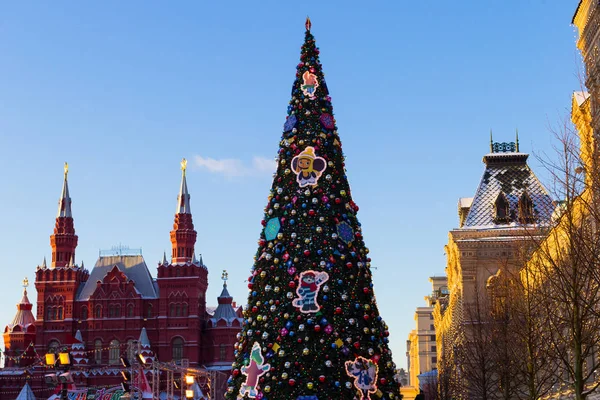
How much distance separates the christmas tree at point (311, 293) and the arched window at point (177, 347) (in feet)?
214

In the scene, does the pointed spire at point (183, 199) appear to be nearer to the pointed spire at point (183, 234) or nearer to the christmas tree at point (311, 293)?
the pointed spire at point (183, 234)

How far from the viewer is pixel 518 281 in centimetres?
2569

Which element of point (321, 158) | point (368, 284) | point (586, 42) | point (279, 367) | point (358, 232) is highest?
point (586, 42)

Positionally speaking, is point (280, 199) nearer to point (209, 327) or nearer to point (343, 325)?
point (343, 325)

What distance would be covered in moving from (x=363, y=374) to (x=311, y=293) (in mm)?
2547

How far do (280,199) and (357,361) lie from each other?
501 cm

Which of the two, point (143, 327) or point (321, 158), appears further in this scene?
point (143, 327)

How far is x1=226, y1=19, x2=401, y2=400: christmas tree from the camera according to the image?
2288 cm

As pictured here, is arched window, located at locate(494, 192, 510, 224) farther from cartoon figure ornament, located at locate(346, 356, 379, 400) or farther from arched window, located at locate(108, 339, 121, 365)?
arched window, located at locate(108, 339, 121, 365)

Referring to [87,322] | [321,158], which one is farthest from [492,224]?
[87,322]

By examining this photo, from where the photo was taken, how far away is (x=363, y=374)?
23.0 metres

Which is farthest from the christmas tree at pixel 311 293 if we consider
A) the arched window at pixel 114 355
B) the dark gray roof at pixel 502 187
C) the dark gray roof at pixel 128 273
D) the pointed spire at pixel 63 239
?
the pointed spire at pixel 63 239

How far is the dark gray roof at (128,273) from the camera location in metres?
91.3

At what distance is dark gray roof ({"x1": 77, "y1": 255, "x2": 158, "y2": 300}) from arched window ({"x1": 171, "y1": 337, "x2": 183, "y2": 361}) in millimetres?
5503
